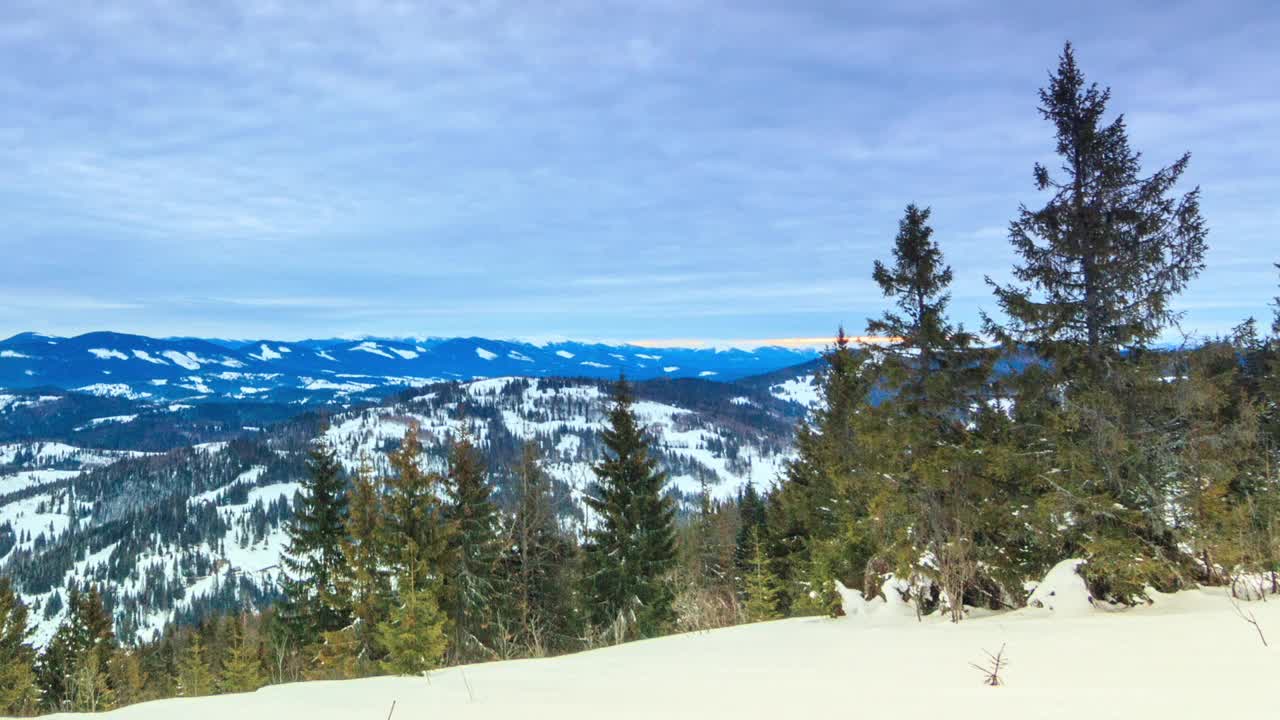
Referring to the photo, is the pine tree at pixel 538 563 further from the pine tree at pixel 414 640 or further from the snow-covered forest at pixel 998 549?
the pine tree at pixel 414 640

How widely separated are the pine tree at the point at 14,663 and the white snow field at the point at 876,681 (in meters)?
30.8

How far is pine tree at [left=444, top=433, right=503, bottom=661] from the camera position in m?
23.1

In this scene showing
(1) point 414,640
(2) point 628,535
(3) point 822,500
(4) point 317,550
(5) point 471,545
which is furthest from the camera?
(2) point 628,535

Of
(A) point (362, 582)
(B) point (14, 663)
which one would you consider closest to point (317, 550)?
(A) point (362, 582)

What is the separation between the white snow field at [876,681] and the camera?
3.98 m

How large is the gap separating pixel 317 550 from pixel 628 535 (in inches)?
500

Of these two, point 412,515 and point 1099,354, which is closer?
point 1099,354

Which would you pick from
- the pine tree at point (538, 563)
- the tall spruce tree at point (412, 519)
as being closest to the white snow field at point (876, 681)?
the tall spruce tree at point (412, 519)

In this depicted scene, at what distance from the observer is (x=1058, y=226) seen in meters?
10.9

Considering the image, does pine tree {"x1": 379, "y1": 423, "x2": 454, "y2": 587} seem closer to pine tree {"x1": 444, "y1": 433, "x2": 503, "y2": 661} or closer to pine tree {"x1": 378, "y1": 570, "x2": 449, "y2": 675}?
pine tree {"x1": 444, "y1": 433, "x2": 503, "y2": 661}

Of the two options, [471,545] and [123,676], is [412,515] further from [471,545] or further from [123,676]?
[123,676]

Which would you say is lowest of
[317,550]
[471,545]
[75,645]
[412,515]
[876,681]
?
[75,645]

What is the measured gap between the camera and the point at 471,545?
82.3ft

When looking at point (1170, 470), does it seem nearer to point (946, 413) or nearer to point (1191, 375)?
point (1191, 375)
